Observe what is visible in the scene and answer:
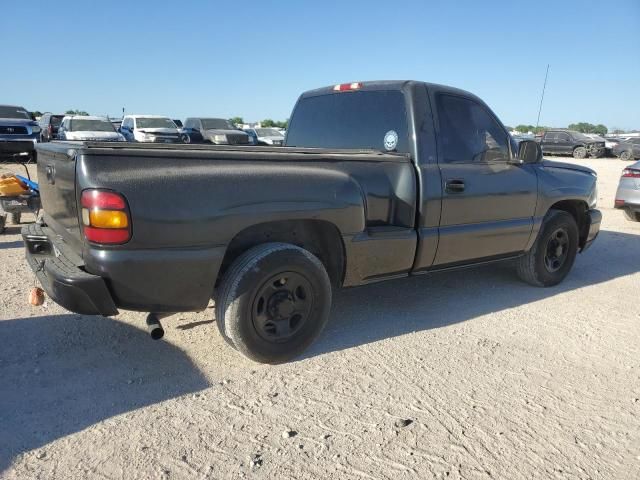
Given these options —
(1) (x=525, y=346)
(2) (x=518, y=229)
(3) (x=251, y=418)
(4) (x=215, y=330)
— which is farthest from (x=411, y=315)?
(3) (x=251, y=418)

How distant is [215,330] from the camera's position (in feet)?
12.0

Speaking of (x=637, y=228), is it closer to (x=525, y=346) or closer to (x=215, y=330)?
(x=525, y=346)

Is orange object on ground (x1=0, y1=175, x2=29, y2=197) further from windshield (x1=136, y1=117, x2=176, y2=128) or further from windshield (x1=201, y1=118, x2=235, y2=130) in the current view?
windshield (x1=201, y1=118, x2=235, y2=130)

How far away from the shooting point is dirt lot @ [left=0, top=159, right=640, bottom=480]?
7.58ft

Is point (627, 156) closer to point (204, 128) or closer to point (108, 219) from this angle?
point (204, 128)

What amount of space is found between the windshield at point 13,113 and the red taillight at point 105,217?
17026 millimetres

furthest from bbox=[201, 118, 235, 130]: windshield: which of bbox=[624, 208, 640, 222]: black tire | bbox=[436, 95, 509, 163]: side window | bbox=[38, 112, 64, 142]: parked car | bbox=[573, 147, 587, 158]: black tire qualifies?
bbox=[573, 147, 587, 158]: black tire

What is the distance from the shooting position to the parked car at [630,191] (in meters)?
8.75

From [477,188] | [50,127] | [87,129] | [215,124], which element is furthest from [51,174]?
[50,127]

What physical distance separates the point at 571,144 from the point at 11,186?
29.9m

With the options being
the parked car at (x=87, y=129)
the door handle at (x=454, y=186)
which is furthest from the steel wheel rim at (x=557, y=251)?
the parked car at (x=87, y=129)

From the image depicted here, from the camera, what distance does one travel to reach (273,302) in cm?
313

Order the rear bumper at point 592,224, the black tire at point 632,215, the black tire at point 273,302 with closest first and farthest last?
1. the black tire at point 273,302
2. the rear bumper at point 592,224
3. the black tire at point 632,215

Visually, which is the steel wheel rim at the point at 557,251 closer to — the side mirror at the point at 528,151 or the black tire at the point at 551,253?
the black tire at the point at 551,253
